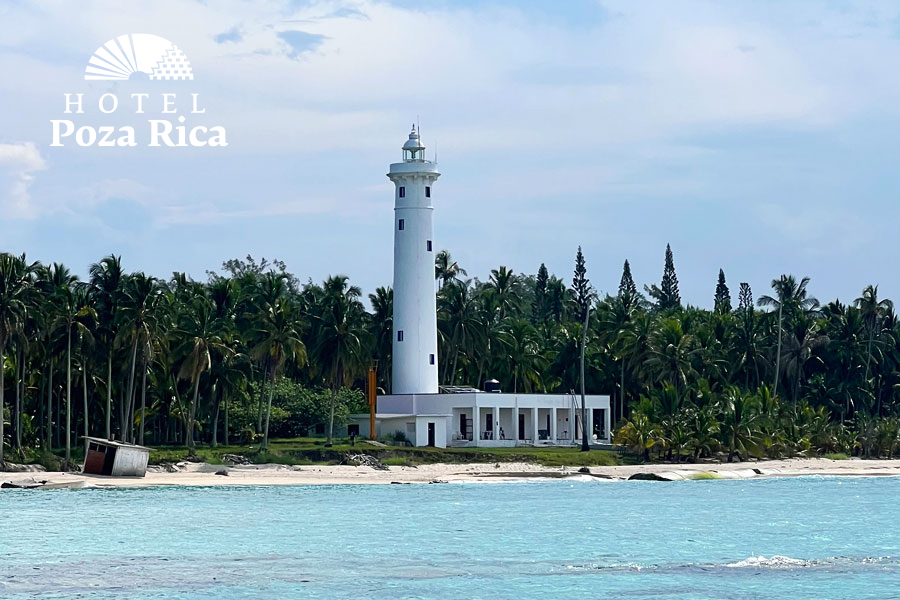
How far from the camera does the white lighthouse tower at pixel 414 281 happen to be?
2980 inches

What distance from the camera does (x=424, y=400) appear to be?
250ft

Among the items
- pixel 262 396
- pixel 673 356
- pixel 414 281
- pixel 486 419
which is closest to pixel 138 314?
pixel 262 396

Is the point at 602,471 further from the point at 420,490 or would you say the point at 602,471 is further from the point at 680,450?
the point at 420,490

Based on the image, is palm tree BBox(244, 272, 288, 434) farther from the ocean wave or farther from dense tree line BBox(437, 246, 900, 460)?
the ocean wave

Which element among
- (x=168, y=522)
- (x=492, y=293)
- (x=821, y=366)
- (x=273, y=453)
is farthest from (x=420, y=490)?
(x=821, y=366)

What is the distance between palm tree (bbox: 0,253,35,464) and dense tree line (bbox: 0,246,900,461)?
0.10m

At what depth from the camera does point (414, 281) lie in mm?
75688

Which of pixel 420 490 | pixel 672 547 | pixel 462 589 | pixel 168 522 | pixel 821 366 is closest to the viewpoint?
pixel 462 589

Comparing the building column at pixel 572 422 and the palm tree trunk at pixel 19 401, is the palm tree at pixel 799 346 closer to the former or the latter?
the building column at pixel 572 422

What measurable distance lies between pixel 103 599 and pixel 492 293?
69.4 meters

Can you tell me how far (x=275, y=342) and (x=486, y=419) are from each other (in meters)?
14.7

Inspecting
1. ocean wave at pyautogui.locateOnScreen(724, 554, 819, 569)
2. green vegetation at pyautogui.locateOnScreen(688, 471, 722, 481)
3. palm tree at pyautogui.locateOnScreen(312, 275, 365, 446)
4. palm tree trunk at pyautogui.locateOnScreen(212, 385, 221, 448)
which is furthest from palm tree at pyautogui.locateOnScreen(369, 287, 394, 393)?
ocean wave at pyautogui.locateOnScreen(724, 554, 819, 569)

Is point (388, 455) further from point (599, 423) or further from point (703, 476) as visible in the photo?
point (599, 423)

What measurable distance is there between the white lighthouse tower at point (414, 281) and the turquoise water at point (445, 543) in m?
17.7
